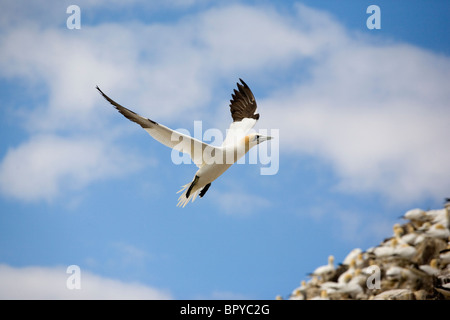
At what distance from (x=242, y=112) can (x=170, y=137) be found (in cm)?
246

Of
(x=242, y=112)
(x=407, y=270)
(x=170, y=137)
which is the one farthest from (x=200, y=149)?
(x=407, y=270)

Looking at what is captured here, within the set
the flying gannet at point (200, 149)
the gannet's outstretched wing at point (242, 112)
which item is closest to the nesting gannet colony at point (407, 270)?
the gannet's outstretched wing at point (242, 112)

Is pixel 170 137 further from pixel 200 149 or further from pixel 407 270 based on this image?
pixel 407 270

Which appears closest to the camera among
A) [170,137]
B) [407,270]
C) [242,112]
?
[170,137]

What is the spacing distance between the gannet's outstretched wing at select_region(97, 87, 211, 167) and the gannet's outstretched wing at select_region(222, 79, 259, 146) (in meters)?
1.11

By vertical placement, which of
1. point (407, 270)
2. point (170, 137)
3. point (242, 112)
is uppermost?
point (242, 112)

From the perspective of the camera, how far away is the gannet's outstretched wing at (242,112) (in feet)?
37.6

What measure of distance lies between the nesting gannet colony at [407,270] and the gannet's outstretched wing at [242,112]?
21.5 ft

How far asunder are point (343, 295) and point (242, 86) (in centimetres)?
963

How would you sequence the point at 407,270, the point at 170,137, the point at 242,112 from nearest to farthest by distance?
the point at 170,137 < the point at 242,112 < the point at 407,270

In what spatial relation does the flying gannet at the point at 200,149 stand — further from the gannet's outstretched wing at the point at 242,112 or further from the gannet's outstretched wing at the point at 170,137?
the gannet's outstretched wing at the point at 242,112

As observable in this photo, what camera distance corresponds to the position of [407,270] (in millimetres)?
18516
